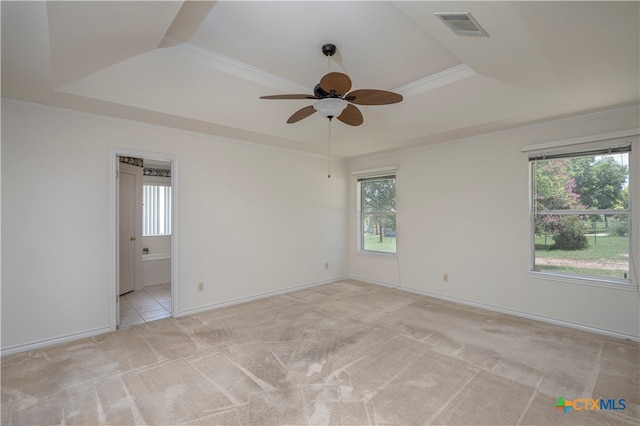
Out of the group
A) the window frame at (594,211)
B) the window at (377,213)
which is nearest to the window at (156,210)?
the window at (377,213)

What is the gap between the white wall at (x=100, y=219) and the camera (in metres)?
2.92

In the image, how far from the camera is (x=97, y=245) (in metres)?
3.33

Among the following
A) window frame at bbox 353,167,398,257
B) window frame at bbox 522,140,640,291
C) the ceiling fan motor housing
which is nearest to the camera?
the ceiling fan motor housing

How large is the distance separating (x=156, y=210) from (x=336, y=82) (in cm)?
557

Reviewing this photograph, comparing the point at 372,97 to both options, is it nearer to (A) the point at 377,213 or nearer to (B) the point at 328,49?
(B) the point at 328,49

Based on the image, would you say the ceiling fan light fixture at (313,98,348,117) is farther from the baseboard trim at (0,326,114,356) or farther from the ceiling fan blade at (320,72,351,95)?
the baseboard trim at (0,326,114,356)

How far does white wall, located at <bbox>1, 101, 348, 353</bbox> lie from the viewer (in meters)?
2.92

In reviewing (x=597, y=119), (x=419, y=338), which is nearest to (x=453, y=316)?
(x=419, y=338)

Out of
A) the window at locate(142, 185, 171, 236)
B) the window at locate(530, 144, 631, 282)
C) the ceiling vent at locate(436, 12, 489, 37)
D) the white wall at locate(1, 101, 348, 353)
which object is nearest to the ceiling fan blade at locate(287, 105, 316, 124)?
the ceiling vent at locate(436, 12, 489, 37)

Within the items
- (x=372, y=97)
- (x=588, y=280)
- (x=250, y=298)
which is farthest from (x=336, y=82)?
(x=588, y=280)

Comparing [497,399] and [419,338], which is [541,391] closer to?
[497,399]

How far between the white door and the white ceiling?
6.57 feet

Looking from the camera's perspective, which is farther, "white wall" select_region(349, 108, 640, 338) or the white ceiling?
"white wall" select_region(349, 108, 640, 338)

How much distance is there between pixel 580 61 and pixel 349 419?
3.11 metres
